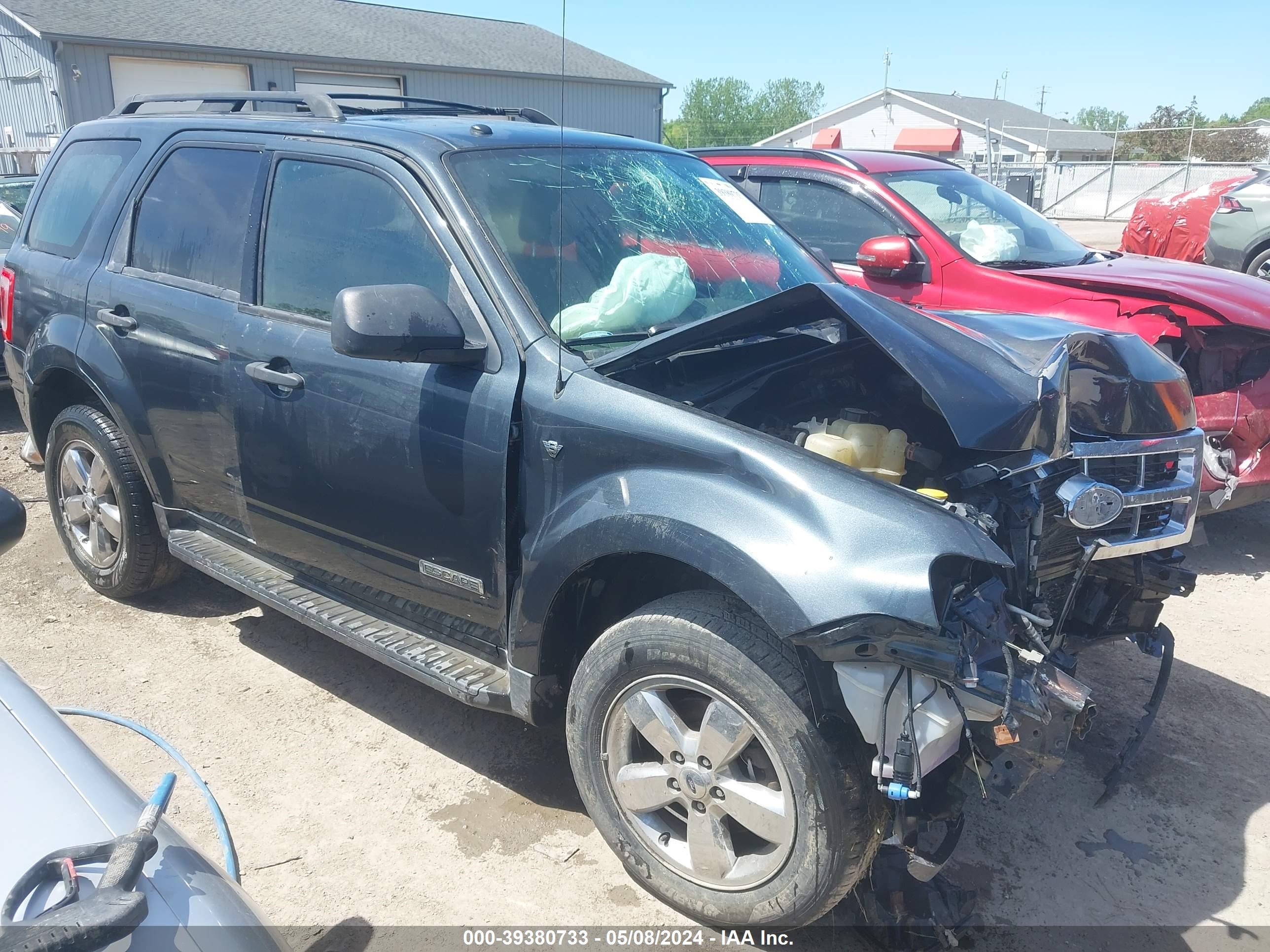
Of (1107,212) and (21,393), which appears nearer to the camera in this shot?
(21,393)

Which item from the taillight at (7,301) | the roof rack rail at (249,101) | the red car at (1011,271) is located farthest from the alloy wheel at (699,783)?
the taillight at (7,301)

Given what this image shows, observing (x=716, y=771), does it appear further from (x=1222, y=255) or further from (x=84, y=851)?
(x=1222, y=255)

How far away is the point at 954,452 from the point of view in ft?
9.53

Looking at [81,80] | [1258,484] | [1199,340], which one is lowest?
[1258,484]

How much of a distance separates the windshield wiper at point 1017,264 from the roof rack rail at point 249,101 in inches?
145

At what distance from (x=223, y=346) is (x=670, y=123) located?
144 ft

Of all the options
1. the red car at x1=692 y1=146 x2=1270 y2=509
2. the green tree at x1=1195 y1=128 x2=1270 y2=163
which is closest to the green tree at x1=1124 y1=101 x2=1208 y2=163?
the green tree at x1=1195 y1=128 x2=1270 y2=163

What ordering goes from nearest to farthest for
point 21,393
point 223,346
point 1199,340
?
1. point 223,346
2. point 21,393
3. point 1199,340

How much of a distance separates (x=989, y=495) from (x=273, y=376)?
230cm

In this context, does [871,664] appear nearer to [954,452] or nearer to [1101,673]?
[954,452]

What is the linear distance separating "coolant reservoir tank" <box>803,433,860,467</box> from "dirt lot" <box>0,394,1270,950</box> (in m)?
1.28

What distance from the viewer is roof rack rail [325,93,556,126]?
414 centimetres

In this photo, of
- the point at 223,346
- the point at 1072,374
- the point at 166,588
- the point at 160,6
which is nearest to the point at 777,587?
the point at 1072,374

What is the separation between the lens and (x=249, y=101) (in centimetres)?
429
